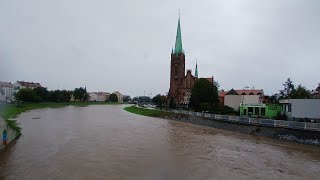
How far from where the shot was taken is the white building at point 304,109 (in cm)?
3044

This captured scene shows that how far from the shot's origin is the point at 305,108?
31531mm

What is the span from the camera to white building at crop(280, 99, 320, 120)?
30.4 meters

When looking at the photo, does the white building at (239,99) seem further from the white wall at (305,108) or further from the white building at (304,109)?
the white wall at (305,108)

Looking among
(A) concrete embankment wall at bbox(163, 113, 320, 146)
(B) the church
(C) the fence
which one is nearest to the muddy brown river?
(A) concrete embankment wall at bbox(163, 113, 320, 146)

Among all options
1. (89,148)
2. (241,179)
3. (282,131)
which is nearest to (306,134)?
(282,131)

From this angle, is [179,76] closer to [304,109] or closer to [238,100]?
[238,100]

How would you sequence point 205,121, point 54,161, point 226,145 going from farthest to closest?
point 205,121, point 226,145, point 54,161

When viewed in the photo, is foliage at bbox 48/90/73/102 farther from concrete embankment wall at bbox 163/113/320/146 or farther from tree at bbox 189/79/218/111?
concrete embankment wall at bbox 163/113/320/146

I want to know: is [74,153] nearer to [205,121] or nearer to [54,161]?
[54,161]

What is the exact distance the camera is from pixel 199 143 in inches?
952

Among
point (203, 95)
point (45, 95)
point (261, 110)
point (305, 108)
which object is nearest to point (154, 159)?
point (305, 108)

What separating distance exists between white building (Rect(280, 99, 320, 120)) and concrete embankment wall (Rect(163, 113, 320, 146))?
587 centimetres

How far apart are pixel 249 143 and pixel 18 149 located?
1876 cm

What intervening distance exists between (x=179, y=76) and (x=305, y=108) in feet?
177
